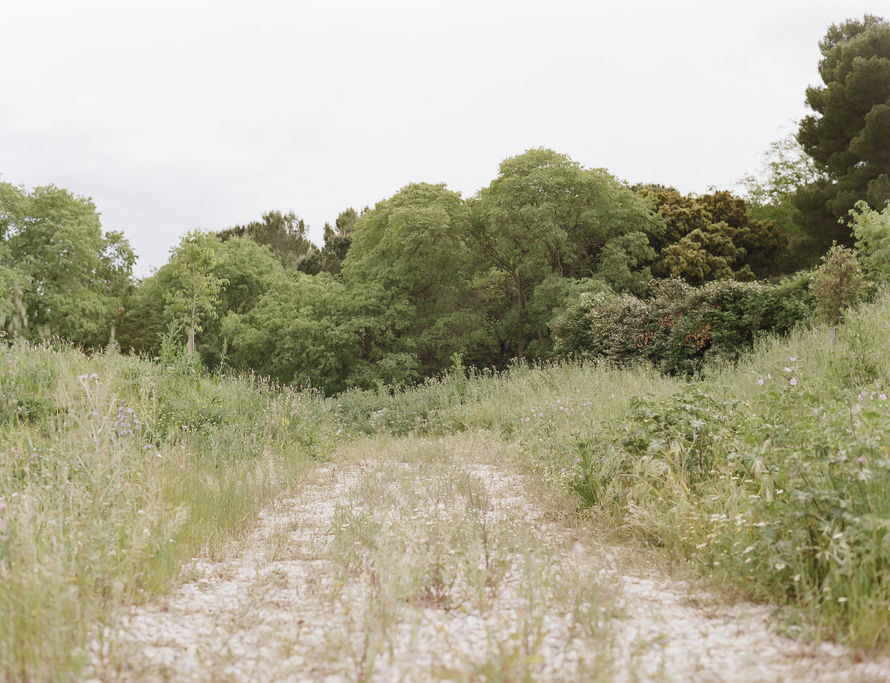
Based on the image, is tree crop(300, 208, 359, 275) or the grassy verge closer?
the grassy verge

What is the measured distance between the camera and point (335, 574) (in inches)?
121

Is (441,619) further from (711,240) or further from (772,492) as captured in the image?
(711,240)

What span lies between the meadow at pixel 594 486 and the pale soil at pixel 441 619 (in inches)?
7.3

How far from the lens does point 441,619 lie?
266 centimetres

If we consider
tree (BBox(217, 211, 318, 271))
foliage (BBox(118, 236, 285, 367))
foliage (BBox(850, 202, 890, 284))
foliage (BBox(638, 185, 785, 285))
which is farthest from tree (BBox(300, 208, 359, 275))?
foliage (BBox(850, 202, 890, 284))

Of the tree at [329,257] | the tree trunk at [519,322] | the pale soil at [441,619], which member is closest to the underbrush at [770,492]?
the pale soil at [441,619]

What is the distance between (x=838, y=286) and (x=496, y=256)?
559 inches

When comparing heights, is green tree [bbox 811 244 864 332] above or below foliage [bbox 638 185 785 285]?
below

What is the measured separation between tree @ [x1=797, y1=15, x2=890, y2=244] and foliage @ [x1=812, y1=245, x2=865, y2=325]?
1345cm

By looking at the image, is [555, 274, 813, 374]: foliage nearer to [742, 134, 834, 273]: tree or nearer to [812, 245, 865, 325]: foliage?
[812, 245, 865, 325]: foliage

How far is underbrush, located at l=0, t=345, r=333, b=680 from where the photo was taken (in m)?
2.29

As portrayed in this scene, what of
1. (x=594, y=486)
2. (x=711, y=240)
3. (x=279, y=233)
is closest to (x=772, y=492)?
(x=594, y=486)

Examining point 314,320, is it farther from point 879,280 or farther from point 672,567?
point 672,567

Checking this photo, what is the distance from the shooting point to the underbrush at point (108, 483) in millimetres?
2293
